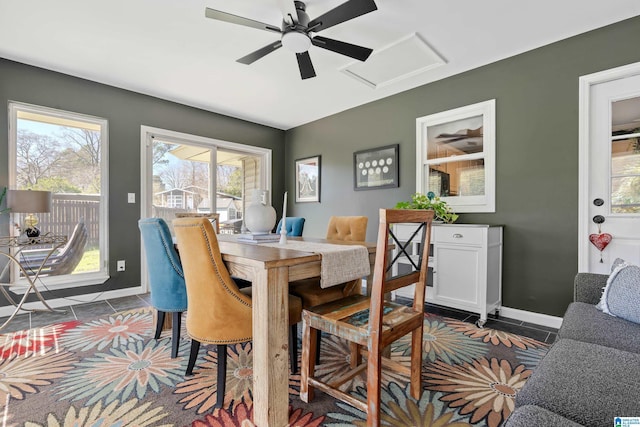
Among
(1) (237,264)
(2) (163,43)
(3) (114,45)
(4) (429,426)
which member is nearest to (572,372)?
(4) (429,426)

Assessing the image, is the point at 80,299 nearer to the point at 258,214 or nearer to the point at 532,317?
the point at 258,214

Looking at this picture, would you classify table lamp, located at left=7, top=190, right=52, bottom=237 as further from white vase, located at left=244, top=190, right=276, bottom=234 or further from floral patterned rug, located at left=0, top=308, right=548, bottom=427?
white vase, located at left=244, top=190, right=276, bottom=234

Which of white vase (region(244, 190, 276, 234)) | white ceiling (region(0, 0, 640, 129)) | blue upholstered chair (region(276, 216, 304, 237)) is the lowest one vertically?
blue upholstered chair (region(276, 216, 304, 237))

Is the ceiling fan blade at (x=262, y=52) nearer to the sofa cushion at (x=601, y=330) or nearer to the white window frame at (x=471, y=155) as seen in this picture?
the white window frame at (x=471, y=155)

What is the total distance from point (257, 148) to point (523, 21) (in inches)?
147

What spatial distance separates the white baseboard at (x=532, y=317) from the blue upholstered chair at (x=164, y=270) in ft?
9.30

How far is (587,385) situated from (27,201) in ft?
12.3

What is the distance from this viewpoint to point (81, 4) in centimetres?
217

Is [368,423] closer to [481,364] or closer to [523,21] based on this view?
[481,364]

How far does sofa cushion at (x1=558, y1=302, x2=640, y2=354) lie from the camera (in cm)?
121

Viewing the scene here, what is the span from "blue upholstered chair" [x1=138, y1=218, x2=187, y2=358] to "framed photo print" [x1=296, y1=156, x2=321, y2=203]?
3.11 meters

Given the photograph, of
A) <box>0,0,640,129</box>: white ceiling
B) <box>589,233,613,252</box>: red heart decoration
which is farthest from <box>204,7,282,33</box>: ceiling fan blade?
<box>589,233,613,252</box>: red heart decoration

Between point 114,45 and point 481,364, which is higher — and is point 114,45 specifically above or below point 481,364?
above

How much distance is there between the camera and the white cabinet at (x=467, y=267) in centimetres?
261
